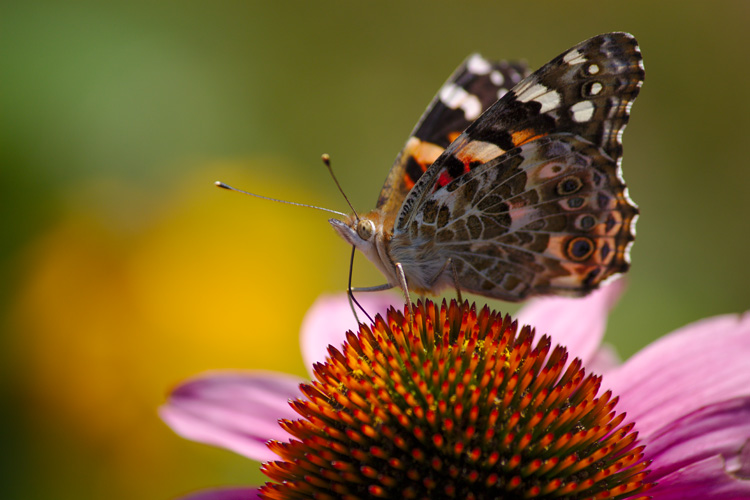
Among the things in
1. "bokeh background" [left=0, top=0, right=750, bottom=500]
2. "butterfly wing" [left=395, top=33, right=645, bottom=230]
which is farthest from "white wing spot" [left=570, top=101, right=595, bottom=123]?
"bokeh background" [left=0, top=0, right=750, bottom=500]

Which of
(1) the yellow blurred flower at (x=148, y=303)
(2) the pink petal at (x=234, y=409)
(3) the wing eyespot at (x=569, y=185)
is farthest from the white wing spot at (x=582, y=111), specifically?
(1) the yellow blurred flower at (x=148, y=303)

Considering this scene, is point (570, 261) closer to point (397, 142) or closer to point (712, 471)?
point (712, 471)

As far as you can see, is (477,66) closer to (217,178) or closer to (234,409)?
(234,409)

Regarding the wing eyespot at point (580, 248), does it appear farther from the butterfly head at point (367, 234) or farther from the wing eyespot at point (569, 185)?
the butterfly head at point (367, 234)

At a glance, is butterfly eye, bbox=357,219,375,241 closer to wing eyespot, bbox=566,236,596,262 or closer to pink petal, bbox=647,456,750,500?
wing eyespot, bbox=566,236,596,262

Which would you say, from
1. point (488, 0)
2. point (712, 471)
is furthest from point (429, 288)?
point (488, 0)
